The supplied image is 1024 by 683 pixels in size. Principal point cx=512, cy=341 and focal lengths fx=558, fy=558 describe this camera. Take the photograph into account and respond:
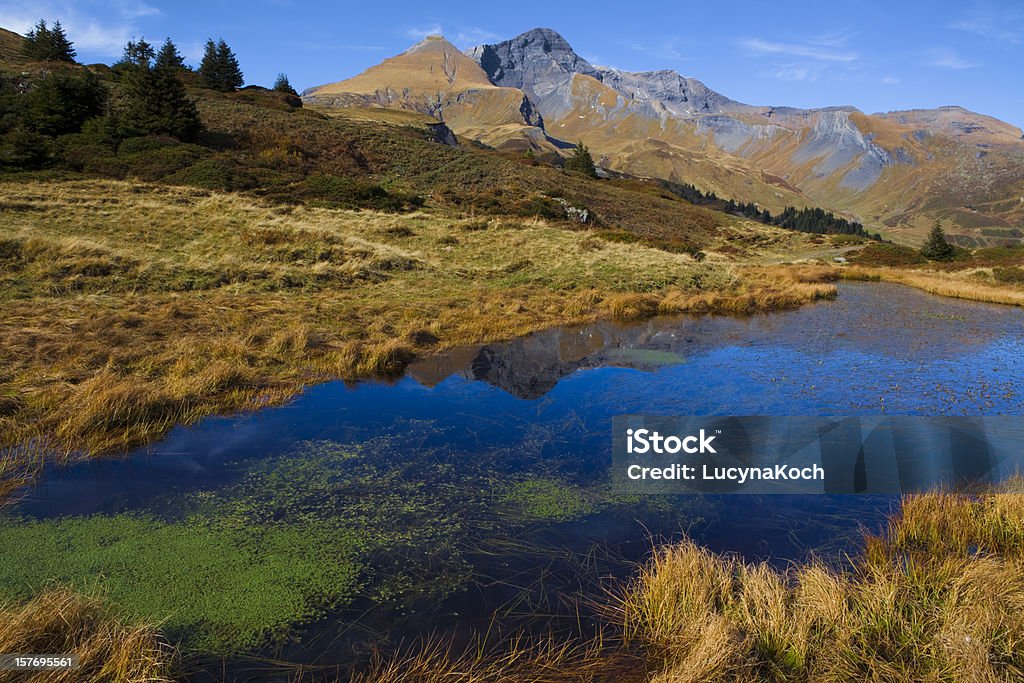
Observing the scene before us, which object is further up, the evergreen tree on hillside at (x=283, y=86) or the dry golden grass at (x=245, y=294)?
the evergreen tree on hillside at (x=283, y=86)

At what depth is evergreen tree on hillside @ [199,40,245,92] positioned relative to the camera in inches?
2397

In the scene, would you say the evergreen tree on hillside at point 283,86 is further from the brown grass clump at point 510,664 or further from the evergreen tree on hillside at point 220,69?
the brown grass clump at point 510,664

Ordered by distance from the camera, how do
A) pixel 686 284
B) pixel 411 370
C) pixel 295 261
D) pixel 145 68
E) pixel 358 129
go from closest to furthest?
pixel 411 370, pixel 295 261, pixel 686 284, pixel 145 68, pixel 358 129

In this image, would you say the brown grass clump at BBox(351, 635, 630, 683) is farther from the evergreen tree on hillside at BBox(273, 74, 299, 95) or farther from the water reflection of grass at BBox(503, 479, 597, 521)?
the evergreen tree on hillside at BBox(273, 74, 299, 95)

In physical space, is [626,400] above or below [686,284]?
below

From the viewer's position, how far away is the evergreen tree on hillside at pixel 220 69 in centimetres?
6088

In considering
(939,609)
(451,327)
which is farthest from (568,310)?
(939,609)

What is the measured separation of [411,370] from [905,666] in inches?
431

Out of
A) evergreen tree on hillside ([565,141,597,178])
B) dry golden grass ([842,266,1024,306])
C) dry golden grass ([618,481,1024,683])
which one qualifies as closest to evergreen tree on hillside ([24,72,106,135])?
dry golden grass ([618,481,1024,683])

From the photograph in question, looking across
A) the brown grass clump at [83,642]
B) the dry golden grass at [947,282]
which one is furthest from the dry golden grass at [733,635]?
the dry golden grass at [947,282]

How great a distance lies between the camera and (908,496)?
22.9ft

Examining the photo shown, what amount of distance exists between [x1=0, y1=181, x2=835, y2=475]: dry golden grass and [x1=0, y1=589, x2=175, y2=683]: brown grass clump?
183 inches

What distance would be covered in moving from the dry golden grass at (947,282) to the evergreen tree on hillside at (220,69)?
63972 mm

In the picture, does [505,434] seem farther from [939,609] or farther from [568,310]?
[568,310]
